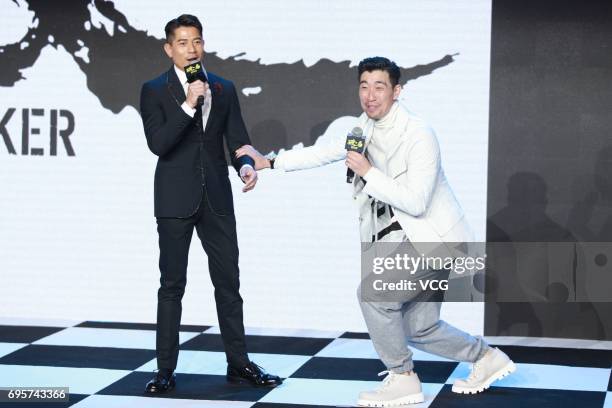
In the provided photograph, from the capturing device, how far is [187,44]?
369cm

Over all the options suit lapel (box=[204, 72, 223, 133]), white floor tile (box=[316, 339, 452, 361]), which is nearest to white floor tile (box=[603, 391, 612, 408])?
white floor tile (box=[316, 339, 452, 361])

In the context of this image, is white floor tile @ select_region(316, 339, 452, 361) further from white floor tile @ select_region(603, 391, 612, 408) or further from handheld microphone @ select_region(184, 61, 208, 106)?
handheld microphone @ select_region(184, 61, 208, 106)

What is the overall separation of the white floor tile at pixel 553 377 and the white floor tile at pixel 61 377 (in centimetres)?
138

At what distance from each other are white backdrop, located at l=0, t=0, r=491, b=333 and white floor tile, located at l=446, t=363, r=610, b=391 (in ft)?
2.66

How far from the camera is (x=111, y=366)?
424cm

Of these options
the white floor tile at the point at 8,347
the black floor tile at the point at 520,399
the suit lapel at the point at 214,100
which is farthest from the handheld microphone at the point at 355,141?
the white floor tile at the point at 8,347

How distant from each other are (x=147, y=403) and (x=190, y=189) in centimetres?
81

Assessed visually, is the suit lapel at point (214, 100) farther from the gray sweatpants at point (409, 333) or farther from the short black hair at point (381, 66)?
the gray sweatpants at point (409, 333)

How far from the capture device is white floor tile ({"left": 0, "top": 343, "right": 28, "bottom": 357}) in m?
4.48

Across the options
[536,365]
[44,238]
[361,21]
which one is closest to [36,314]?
[44,238]

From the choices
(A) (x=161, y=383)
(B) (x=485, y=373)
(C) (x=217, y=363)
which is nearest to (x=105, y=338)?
(C) (x=217, y=363)

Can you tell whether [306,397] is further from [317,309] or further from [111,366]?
[317,309]

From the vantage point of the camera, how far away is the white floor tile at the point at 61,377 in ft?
12.7

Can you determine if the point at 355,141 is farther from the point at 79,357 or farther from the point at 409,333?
the point at 79,357
